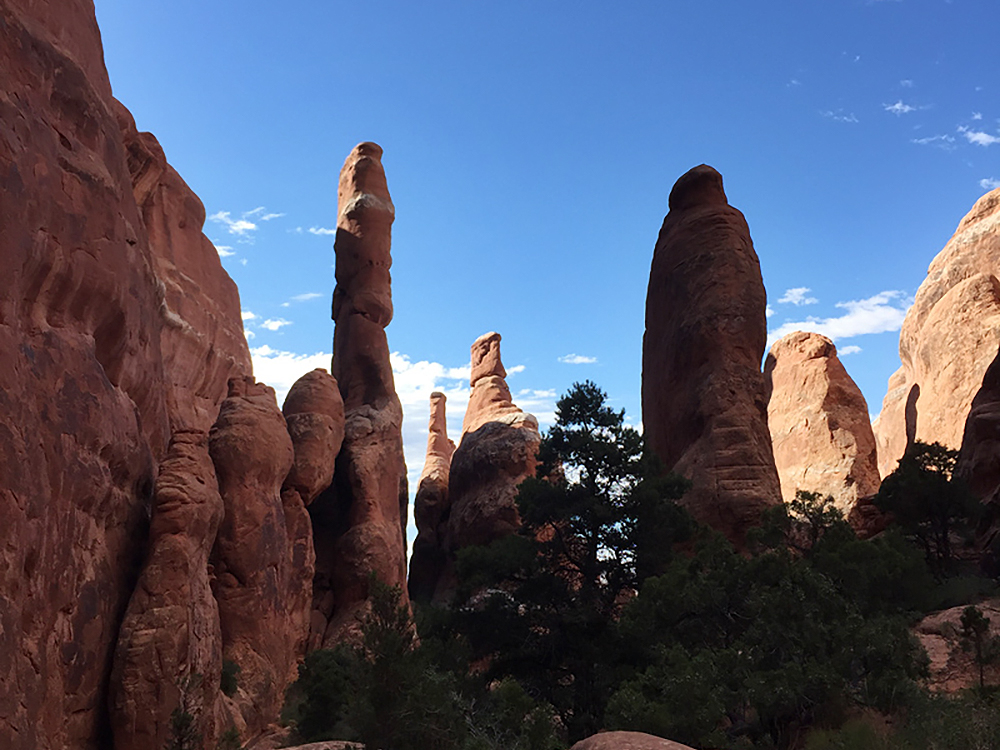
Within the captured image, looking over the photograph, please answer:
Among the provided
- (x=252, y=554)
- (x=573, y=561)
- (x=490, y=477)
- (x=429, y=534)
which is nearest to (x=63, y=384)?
(x=252, y=554)

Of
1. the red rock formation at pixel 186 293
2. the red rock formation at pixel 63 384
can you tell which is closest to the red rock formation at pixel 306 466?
the red rock formation at pixel 186 293

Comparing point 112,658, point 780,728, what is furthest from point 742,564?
point 112,658

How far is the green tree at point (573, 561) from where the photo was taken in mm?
18422

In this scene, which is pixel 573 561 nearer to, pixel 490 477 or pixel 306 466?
pixel 306 466

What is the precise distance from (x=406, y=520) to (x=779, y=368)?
76.8ft

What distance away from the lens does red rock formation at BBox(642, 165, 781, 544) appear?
972 inches

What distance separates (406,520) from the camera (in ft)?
126

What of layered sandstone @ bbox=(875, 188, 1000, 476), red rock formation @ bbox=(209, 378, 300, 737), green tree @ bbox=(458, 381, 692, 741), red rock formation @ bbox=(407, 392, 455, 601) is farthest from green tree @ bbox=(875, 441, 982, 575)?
red rock formation @ bbox=(407, 392, 455, 601)

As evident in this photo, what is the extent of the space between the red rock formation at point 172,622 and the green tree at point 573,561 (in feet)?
18.9

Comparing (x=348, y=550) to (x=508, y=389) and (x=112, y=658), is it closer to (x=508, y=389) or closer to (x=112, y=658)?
(x=112, y=658)

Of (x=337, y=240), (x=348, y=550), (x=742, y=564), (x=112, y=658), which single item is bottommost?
(x=112, y=658)

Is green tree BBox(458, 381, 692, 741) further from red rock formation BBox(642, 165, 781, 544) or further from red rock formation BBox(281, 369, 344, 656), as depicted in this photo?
red rock formation BBox(281, 369, 344, 656)

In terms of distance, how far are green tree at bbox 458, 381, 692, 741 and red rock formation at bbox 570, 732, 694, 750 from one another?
26.9 feet

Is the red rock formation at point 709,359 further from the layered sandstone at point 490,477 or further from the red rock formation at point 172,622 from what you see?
the red rock formation at point 172,622
